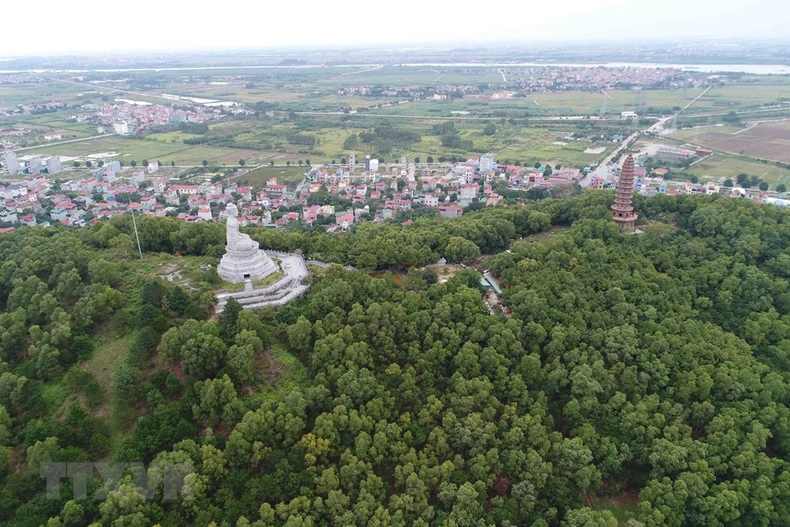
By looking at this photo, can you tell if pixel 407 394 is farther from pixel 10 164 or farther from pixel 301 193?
pixel 10 164

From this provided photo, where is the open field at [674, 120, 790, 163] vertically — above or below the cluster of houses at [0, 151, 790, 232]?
above

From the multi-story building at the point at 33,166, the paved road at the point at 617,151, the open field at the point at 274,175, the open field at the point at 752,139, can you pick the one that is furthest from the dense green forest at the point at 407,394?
the open field at the point at 752,139

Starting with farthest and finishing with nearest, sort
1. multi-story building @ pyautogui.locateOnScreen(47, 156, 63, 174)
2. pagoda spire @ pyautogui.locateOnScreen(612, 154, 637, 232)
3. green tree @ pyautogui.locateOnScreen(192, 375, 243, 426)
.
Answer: multi-story building @ pyautogui.locateOnScreen(47, 156, 63, 174), pagoda spire @ pyautogui.locateOnScreen(612, 154, 637, 232), green tree @ pyautogui.locateOnScreen(192, 375, 243, 426)

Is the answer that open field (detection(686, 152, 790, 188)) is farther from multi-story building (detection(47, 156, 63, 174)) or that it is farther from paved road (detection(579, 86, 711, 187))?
multi-story building (detection(47, 156, 63, 174))

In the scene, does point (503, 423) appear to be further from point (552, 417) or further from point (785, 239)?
point (785, 239)

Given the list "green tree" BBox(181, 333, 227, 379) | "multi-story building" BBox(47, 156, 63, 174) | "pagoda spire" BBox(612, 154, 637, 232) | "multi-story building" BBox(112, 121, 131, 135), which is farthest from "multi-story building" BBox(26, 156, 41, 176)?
"pagoda spire" BBox(612, 154, 637, 232)

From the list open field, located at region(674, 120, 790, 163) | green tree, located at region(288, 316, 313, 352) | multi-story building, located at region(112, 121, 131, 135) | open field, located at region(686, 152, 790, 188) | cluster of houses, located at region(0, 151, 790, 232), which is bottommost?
cluster of houses, located at region(0, 151, 790, 232)

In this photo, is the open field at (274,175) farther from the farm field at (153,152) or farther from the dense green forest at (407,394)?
the dense green forest at (407,394)

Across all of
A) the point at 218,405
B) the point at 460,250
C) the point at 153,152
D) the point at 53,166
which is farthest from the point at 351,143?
the point at 218,405
